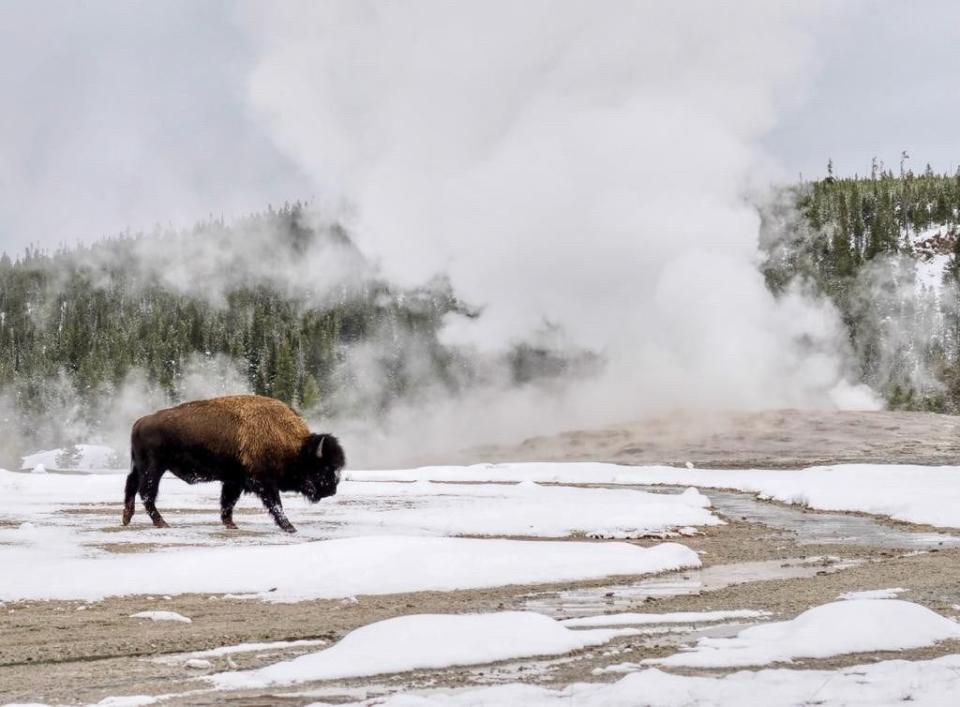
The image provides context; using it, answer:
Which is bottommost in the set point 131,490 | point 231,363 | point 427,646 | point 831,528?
point 831,528

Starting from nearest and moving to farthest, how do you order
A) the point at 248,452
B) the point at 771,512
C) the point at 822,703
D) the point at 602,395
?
the point at 822,703 → the point at 248,452 → the point at 771,512 → the point at 602,395

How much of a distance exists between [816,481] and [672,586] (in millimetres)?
30283

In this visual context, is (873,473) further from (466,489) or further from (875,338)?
(875,338)

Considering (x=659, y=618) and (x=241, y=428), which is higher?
(x=241, y=428)

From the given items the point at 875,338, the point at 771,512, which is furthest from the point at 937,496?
the point at 875,338

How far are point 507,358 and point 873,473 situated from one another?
57.0 metres

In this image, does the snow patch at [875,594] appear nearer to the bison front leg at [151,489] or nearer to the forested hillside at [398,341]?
the bison front leg at [151,489]

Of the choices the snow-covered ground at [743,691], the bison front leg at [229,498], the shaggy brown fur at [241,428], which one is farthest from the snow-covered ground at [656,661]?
the bison front leg at [229,498]

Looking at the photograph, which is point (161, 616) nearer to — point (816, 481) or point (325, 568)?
point (325, 568)

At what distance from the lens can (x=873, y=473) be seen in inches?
1757

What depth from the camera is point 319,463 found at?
19.1 m

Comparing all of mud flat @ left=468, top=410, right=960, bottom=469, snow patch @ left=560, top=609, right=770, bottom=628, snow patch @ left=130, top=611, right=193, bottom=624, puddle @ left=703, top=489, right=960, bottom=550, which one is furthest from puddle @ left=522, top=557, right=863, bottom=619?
mud flat @ left=468, top=410, right=960, bottom=469

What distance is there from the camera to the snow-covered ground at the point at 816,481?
26.5 m

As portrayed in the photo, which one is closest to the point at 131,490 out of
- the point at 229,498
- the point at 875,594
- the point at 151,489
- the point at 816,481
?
the point at 151,489
